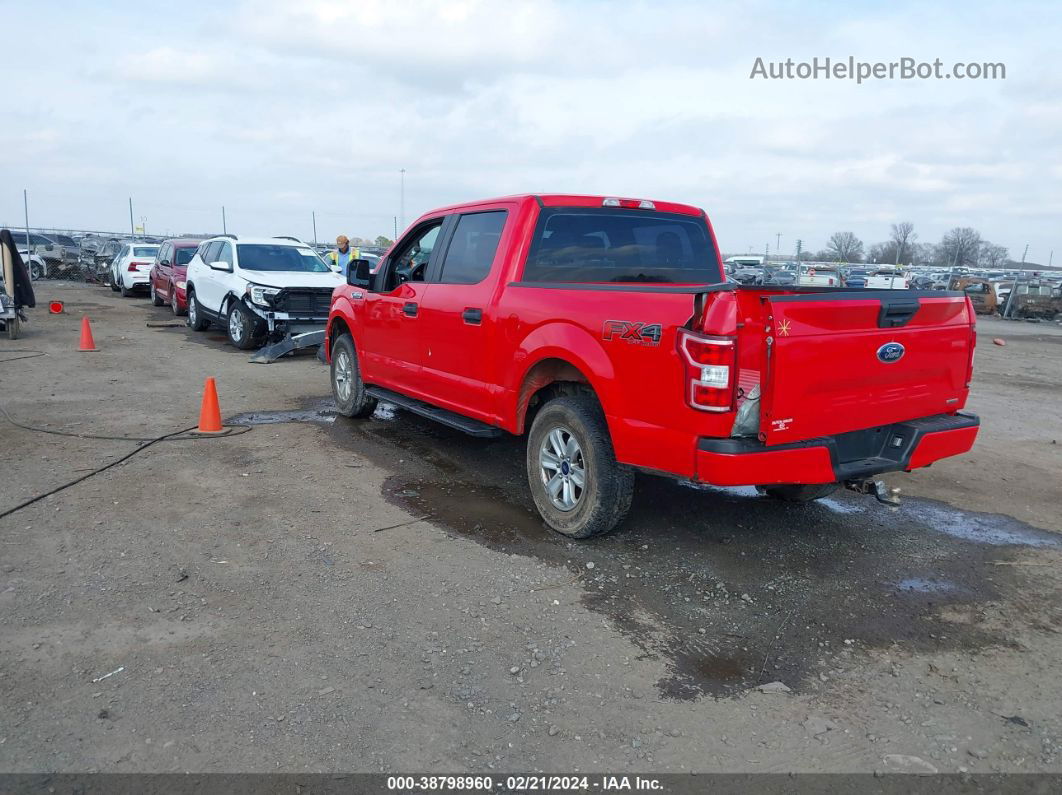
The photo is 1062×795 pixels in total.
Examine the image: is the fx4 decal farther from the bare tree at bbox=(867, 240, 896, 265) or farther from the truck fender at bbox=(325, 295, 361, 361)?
the bare tree at bbox=(867, 240, 896, 265)

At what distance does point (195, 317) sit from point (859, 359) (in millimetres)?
14054

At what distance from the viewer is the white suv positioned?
41.2 feet

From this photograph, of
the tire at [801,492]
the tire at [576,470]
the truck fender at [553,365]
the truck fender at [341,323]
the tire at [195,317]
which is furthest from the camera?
the tire at [195,317]

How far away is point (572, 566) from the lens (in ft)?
14.6

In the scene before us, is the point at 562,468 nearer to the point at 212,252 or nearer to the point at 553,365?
the point at 553,365

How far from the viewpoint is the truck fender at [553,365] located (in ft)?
14.4

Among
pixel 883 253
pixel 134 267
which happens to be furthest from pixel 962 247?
pixel 134 267

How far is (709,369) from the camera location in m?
3.77

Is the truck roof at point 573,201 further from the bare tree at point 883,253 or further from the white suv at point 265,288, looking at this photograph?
the bare tree at point 883,253

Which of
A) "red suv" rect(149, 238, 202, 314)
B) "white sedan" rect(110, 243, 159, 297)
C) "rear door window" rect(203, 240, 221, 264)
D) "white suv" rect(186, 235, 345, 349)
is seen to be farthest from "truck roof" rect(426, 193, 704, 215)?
"white sedan" rect(110, 243, 159, 297)

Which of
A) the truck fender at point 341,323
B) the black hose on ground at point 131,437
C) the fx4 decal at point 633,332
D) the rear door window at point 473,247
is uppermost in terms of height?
the rear door window at point 473,247

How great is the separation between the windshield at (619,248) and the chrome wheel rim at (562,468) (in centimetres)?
111

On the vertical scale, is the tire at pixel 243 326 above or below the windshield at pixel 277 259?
below

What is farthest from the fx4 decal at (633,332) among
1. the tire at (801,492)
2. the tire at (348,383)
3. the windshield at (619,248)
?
the tire at (348,383)
